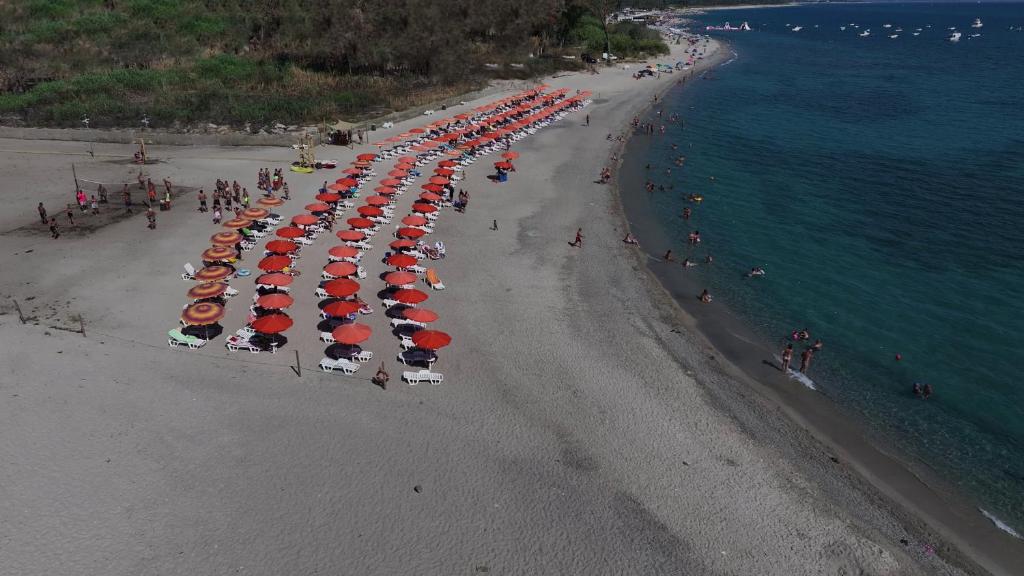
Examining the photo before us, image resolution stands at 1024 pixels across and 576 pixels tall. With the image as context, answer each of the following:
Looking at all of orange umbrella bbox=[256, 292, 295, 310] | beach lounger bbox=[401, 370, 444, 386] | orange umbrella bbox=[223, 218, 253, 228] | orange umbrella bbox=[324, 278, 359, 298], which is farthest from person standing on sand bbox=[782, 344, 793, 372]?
orange umbrella bbox=[223, 218, 253, 228]

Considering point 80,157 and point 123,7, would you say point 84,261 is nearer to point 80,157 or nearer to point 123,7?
point 80,157

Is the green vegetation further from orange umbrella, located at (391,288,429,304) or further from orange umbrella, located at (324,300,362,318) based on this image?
orange umbrella, located at (324,300,362,318)

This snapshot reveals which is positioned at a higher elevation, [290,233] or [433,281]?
[290,233]

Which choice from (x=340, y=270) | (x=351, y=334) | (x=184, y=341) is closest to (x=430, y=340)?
(x=351, y=334)

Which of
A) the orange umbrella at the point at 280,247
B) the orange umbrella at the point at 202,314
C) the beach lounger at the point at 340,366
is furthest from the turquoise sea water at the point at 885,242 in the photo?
the orange umbrella at the point at 202,314

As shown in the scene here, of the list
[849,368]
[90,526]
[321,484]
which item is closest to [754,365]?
[849,368]

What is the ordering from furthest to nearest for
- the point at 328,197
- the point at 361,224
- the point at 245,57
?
the point at 245,57 < the point at 328,197 < the point at 361,224

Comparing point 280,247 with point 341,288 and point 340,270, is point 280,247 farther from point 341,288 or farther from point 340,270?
point 341,288
